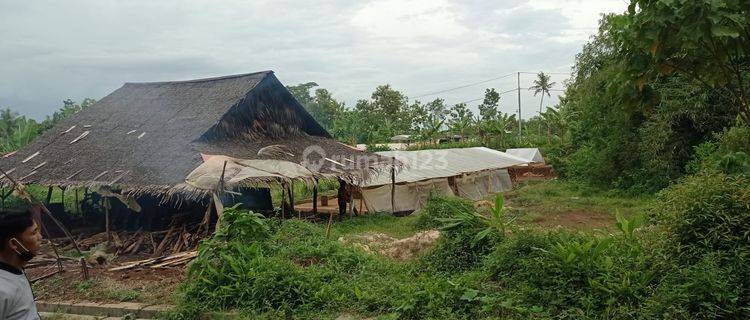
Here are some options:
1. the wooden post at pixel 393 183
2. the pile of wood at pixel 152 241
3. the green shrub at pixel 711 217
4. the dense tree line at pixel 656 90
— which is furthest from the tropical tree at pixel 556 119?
the green shrub at pixel 711 217

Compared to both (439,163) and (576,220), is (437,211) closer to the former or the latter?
(576,220)

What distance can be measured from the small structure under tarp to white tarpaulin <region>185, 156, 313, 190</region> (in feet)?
11.5

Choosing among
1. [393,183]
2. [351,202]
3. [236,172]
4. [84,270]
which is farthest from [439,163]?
[84,270]

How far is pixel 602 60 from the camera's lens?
18953 mm

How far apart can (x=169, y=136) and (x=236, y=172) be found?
3549 millimetres

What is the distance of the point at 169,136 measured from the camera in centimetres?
1279

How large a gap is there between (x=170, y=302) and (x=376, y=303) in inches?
105

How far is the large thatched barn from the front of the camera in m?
11.0

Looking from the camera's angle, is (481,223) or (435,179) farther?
(435,179)

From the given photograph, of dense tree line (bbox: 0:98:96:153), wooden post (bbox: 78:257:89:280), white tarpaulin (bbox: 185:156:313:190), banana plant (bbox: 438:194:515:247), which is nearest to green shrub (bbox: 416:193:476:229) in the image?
banana plant (bbox: 438:194:515:247)

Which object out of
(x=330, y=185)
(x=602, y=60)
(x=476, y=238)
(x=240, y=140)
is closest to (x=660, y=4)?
(x=476, y=238)

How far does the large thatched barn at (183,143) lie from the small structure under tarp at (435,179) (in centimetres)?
128

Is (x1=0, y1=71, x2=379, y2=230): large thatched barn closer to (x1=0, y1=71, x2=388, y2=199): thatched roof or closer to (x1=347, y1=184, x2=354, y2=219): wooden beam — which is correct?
(x1=0, y1=71, x2=388, y2=199): thatched roof

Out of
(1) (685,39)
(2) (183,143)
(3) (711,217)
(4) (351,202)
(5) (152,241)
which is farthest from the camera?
(4) (351,202)
